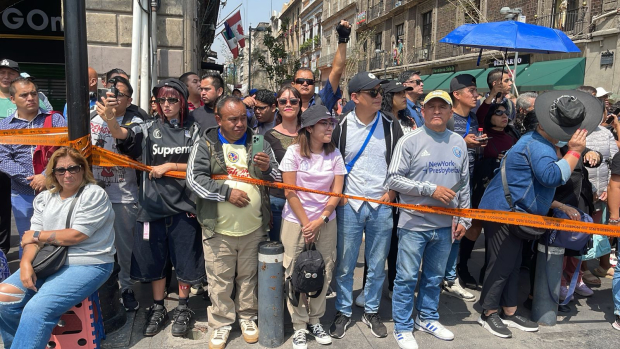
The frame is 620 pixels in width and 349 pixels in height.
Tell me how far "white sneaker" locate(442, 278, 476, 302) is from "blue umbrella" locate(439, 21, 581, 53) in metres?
2.61

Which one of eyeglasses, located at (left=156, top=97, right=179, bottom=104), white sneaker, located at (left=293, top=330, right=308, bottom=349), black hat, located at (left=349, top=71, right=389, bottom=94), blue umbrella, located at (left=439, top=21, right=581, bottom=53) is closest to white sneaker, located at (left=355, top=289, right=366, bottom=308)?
white sneaker, located at (left=293, top=330, right=308, bottom=349)

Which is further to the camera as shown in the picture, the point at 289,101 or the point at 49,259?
the point at 289,101

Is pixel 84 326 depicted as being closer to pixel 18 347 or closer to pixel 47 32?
pixel 18 347

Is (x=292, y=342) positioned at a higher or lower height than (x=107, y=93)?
lower

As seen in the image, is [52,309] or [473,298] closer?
[52,309]

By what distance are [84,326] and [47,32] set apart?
746 cm

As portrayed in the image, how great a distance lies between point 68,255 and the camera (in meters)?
2.95

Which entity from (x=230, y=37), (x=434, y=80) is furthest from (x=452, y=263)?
(x=434, y=80)

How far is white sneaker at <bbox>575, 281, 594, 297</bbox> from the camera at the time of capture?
179 inches

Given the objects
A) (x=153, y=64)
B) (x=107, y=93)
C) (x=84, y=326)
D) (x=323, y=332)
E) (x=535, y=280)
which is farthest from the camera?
(x=153, y=64)

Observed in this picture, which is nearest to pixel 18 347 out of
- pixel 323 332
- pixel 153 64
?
pixel 323 332

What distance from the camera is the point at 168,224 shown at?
3.56 metres

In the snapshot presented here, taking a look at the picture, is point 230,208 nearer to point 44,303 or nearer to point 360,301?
point 44,303

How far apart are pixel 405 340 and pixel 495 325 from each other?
0.87 metres
